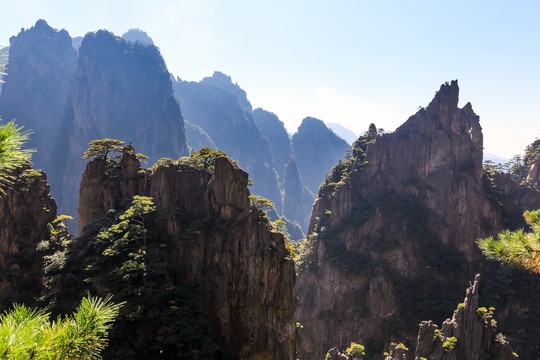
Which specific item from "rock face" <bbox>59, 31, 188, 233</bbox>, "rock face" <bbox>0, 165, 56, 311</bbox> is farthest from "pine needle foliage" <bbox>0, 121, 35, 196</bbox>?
"rock face" <bbox>59, 31, 188, 233</bbox>

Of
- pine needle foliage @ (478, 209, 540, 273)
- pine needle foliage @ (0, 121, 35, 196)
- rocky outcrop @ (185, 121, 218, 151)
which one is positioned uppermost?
rocky outcrop @ (185, 121, 218, 151)

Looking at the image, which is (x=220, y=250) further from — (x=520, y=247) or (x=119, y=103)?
(x=119, y=103)

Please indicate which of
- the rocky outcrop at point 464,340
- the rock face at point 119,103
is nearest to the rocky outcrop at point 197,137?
the rock face at point 119,103

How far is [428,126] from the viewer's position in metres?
50.4

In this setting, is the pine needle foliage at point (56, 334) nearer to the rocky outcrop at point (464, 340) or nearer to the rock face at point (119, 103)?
the rocky outcrop at point (464, 340)

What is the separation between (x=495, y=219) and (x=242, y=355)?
42.9 metres

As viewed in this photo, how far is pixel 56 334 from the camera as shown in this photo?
9.05 ft

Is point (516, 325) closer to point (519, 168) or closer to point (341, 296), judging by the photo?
point (341, 296)

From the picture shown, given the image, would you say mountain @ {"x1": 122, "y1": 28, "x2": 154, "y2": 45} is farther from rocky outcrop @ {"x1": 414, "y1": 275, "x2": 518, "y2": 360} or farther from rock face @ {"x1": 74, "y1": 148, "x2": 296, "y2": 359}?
rocky outcrop @ {"x1": 414, "y1": 275, "x2": 518, "y2": 360}

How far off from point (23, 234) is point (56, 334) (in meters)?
21.6

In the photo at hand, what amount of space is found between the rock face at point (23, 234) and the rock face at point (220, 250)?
9.19 ft

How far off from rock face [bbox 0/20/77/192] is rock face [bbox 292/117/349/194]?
13149 cm

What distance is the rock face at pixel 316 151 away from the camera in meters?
190

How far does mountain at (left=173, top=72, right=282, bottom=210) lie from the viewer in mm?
175500
